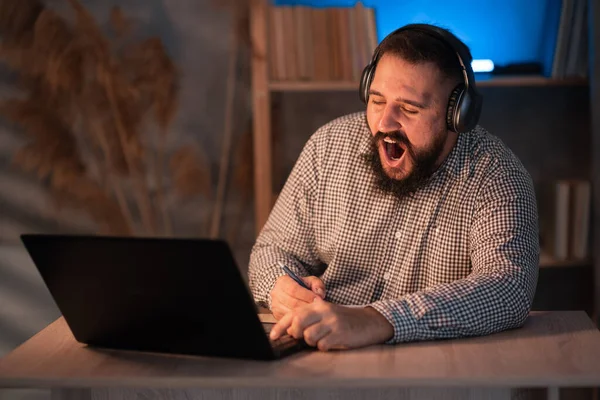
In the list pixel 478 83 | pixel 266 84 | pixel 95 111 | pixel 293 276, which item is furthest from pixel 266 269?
pixel 95 111

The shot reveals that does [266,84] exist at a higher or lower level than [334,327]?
higher

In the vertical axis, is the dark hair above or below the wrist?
above

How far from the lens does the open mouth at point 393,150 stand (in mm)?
2133

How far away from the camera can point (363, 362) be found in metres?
1.55

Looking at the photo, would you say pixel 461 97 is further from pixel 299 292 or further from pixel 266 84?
pixel 266 84

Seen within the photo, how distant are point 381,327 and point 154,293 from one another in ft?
1.49

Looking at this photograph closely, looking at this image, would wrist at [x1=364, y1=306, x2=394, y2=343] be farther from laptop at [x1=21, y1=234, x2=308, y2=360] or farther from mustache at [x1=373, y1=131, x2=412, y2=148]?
mustache at [x1=373, y1=131, x2=412, y2=148]

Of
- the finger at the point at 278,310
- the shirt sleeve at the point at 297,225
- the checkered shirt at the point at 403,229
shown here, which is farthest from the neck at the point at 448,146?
the finger at the point at 278,310

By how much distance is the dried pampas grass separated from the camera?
129 inches

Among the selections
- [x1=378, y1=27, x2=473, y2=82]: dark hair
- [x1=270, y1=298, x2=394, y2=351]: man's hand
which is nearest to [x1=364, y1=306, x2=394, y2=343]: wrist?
[x1=270, y1=298, x2=394, y2=351]: man's hand

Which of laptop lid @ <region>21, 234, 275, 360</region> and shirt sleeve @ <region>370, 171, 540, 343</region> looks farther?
shirt sleeve @ <region>370, 171, 540, 343</region>

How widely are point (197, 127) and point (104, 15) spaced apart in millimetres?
556

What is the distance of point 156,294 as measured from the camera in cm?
149

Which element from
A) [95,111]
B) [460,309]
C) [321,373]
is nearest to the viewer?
[321,373]
